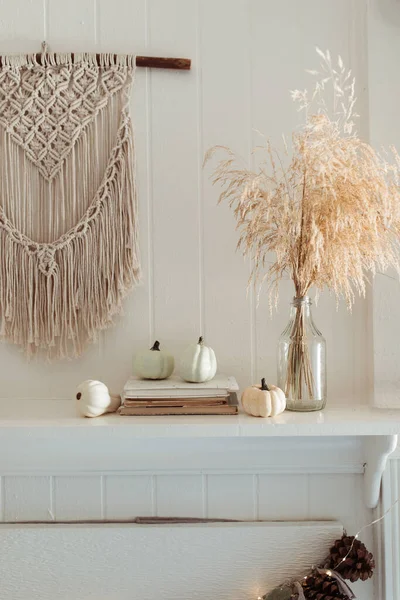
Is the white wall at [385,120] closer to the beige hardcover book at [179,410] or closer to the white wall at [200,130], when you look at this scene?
the white wall at [200,130]

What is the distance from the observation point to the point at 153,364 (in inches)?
49.0

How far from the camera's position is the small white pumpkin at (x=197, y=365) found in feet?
3.97

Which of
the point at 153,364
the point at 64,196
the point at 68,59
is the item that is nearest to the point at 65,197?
the point at 64,196

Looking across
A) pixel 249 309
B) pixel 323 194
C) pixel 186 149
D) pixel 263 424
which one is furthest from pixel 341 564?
pixel 186 149

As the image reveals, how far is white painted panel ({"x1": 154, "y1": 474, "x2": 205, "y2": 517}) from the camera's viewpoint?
1.35m

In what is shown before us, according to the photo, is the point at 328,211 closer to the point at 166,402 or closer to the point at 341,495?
the point at 166,402

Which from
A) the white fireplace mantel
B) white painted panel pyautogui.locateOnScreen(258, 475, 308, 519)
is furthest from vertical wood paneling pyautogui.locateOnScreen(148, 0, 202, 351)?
white painted panel pyautogui.locateOnScreen(258, 475, 308, 519)

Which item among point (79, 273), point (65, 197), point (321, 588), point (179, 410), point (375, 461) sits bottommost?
point (321, 588)

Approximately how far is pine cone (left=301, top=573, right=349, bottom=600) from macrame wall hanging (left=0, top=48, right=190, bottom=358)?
65 cm

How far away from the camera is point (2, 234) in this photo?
134 centimetres

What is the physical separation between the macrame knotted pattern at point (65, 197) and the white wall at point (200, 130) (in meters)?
0.04

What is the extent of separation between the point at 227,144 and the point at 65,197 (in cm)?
36

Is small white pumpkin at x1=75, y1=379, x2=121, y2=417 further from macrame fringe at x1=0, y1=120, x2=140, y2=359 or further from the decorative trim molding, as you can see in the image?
the decorative trim molding

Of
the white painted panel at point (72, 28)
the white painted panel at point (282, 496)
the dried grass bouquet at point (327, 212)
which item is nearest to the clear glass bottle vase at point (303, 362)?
the dried grass bouquet at point (327, 212)
